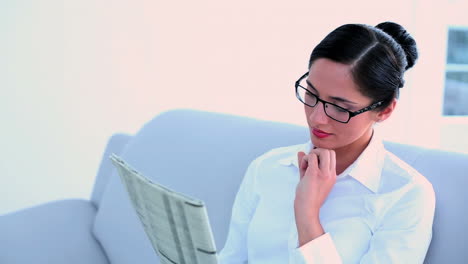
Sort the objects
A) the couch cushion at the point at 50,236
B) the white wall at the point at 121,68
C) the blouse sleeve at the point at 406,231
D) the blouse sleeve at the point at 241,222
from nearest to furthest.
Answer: the blouse sleeve at the point at 406,231, the blouse sleeve at the point at 241,222, the couch cushion at the point at 50,236, the white wall at the point at 121,68

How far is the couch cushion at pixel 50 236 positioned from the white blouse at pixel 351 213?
2.46ft

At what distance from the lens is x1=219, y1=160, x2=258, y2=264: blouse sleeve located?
1.41m

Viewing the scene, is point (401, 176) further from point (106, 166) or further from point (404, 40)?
point (106, 166)

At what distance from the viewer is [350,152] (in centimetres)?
126

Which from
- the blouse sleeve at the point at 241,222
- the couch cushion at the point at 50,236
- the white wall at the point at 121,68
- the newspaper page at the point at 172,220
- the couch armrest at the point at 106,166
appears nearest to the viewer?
the newspaper page at the point at 172,220

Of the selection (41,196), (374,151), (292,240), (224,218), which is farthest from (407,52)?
(41,196)

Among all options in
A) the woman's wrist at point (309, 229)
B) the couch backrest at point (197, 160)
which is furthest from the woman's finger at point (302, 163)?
the couch backrest at point (197, 160)

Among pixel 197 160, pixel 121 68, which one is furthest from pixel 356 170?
pixel 121 68

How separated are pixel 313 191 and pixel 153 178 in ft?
2.74

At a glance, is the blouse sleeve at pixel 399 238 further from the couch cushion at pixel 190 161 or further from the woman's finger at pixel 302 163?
the couch cushion at pixel 190 161

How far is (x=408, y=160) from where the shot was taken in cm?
130

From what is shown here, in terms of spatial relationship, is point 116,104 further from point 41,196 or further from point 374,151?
point 374,151

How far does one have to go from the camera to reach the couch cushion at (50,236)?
1879 mm

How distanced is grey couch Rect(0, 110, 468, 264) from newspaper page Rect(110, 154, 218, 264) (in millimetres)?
611
